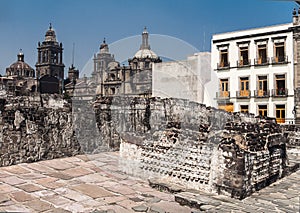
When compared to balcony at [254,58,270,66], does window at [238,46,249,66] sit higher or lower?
higher

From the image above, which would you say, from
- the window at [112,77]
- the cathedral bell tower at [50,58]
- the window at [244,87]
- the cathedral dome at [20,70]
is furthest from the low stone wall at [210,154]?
the cathedral dome at [20,70]

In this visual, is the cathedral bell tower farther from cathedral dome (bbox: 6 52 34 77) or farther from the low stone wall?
the low stone wall

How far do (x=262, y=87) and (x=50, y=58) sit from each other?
152 ft

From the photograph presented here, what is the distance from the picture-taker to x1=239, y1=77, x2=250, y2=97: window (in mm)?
22534

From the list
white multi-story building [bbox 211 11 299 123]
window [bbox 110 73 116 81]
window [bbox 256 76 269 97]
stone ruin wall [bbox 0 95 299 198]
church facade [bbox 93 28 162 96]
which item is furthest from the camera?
window [bbox 110 73 116 81]

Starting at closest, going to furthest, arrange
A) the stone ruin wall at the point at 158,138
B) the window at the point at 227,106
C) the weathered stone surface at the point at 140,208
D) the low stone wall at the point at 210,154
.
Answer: the weathered stone surface at the point at 140,208
the low stone wall at the point at 210,154
the stone ruin wall at the point at 158,138
the window at the point at 227,106

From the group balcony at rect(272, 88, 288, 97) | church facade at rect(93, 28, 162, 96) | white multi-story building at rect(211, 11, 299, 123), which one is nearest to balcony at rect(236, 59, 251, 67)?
white multi-story building at rect(211, 11, 299, 123)

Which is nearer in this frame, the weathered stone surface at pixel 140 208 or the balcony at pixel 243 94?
the weathered stone surface at pixel 140 208

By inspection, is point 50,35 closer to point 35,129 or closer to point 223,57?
point 223,57

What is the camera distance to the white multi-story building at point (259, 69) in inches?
830

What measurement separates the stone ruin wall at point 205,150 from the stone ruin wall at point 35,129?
5.33ft

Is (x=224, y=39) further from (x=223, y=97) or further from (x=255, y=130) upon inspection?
(x=255, y=130)

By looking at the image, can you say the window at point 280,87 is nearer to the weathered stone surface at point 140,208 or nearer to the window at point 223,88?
the window at point 223,88

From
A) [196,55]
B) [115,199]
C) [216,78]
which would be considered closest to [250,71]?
[216,78]
